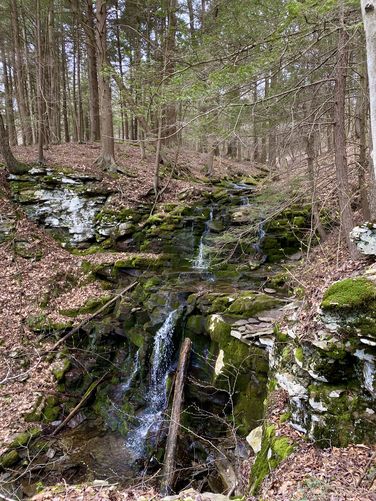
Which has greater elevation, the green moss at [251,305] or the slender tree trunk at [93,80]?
the slender tree trunk at [93,80]

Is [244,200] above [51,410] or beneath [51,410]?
above

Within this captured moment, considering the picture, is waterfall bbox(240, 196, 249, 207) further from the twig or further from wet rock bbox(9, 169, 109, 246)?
the twig

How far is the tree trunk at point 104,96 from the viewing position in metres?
12.0

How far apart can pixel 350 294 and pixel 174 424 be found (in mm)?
3958

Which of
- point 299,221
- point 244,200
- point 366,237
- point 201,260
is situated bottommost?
point 201,260

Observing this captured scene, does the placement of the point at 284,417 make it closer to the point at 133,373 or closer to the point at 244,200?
the point at 133,373

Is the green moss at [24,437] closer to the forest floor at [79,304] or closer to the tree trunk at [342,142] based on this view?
the forest floor at [79,304]

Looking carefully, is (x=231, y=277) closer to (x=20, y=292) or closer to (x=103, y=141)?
(x=20, y=292)

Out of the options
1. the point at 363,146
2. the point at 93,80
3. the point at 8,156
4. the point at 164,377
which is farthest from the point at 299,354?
the point at 93,80

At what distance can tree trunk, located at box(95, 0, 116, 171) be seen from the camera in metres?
12.0

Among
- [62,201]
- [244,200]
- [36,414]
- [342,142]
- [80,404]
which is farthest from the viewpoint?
[244,200]

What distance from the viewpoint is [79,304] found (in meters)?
9.06

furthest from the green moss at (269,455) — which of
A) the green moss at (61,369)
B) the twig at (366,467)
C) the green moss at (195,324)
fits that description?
the green moss at (61,369)

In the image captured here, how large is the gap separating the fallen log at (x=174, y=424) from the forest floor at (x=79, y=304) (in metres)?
0.87
